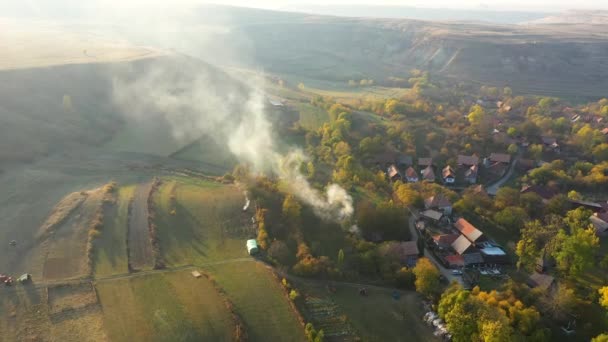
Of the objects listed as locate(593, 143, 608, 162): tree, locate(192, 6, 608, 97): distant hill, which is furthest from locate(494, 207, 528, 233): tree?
locate(192, 6, 608, 97): distant hill

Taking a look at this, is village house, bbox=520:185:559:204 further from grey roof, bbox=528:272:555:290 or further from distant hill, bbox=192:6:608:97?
distant hill, bbox=192:6:608:97

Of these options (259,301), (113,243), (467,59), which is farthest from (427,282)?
(467,59)

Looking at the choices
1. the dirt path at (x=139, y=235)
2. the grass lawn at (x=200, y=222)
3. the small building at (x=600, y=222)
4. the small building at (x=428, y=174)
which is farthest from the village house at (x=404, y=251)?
the dirt path at (x=139, y=235)

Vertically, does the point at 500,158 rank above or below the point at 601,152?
below

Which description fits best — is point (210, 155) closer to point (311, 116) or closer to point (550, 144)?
point (311, 116)

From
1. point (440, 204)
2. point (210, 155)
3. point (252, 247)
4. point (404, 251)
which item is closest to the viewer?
point (252, 247)

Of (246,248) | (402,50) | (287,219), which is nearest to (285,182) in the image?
(287,219)

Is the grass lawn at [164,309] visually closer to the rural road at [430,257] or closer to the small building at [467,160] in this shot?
the rural road at [430,257]
